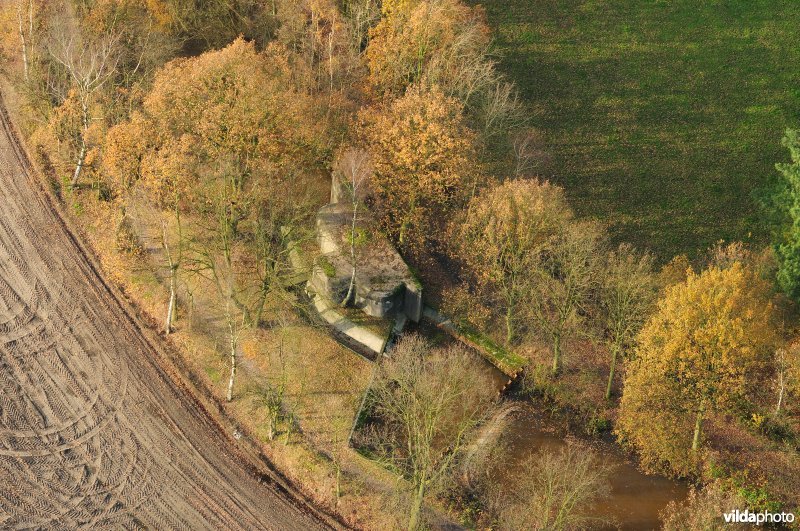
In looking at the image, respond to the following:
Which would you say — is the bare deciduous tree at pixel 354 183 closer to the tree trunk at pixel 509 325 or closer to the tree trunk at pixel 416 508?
the tree trunk at pixel 509 325

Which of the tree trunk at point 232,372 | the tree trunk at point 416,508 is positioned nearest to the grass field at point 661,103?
the tree trunk at point 416,508

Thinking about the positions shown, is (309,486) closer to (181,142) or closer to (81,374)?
(81,374)

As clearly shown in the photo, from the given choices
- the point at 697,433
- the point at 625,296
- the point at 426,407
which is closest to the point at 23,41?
the point at 426,407

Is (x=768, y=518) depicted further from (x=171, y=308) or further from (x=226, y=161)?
(x=226, y=161)

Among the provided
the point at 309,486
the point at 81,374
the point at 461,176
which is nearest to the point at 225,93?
the point at 461,176

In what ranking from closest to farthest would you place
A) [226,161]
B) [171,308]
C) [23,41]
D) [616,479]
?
1. [616,479]
2. [226,161]
3. [171,308]
4. [23,41]

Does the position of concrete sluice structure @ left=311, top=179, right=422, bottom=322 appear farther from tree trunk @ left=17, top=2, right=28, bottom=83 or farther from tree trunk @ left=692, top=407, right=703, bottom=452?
tree trunk @ left=17, top=2, right=28, bottom=83
